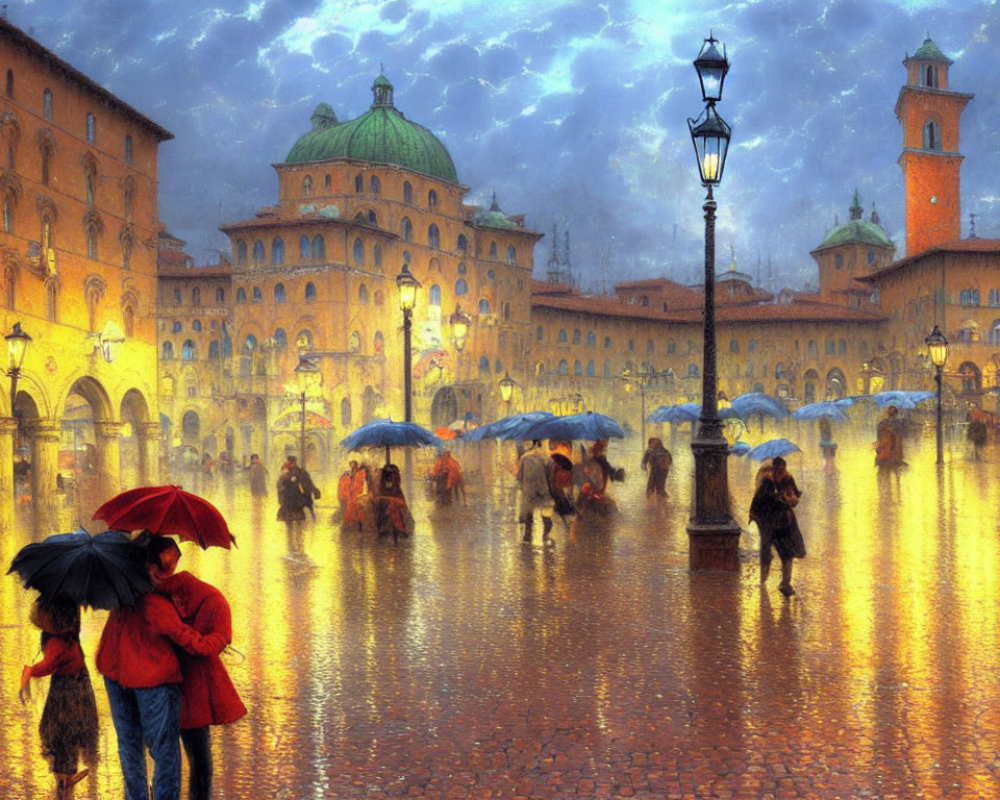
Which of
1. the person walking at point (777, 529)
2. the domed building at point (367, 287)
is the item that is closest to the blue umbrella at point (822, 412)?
the person walking at point (777, 529)

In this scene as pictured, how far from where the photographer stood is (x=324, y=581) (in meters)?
15.1

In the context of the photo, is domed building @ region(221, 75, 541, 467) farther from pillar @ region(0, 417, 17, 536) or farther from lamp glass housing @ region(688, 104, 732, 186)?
lamp glass housing @ region(688, 104, 732, 186)

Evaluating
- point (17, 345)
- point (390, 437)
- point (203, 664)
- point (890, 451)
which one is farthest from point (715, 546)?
point (890, 451)

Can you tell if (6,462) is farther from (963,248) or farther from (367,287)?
(963,248)

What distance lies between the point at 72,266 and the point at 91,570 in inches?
1323

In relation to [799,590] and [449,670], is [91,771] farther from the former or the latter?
[799,590]

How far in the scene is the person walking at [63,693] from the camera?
21.7ft

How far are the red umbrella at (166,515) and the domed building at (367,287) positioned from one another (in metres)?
59.5

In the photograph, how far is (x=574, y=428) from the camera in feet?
Result: 81.0

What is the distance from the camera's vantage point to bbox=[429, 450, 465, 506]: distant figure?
89.8 ft

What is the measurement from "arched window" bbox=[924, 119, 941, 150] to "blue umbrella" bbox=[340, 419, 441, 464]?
212 ft

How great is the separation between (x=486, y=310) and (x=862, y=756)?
237ft

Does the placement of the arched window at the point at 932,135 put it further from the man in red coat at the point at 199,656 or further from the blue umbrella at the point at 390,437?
the man in red coat at the point at 199,656

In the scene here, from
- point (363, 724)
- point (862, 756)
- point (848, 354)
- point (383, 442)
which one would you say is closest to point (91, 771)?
point (363, 724)
